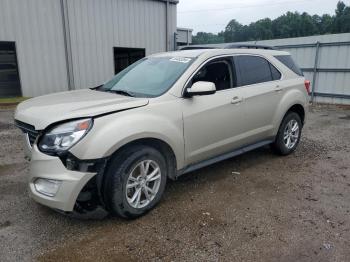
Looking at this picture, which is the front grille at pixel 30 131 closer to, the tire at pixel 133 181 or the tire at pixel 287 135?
the tire at pixel 133 181

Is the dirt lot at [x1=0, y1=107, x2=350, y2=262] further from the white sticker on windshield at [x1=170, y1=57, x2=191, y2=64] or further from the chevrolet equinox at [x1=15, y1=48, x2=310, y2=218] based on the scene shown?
the white sticker on windshield at [x1=170, y1=57, x2=191, y2=64]

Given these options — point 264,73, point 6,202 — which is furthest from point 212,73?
point 6,202

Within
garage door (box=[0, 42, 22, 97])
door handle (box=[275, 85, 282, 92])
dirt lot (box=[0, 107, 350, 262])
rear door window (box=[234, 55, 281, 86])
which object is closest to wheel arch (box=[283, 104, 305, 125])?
door handle (box=[275, 85, 282, 92])

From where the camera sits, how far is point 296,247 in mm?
2850

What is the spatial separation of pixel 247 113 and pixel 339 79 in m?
8.47

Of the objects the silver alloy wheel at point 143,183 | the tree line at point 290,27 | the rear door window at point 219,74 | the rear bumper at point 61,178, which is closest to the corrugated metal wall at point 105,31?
the rear door window at point 219,74

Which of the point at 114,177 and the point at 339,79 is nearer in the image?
the point at 114,177

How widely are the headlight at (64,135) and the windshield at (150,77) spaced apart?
91cm

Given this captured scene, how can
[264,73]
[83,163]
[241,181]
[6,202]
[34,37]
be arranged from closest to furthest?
[83,163] < [6,202] < [241,181] < [264,73] < [34,37]

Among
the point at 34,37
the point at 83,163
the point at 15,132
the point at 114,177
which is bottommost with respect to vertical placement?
the point at 15,132

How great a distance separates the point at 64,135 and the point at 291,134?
12.9 feet

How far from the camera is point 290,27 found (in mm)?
74625

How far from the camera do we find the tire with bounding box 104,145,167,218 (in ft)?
9.91

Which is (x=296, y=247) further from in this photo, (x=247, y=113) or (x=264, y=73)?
(x=264, y=73)
